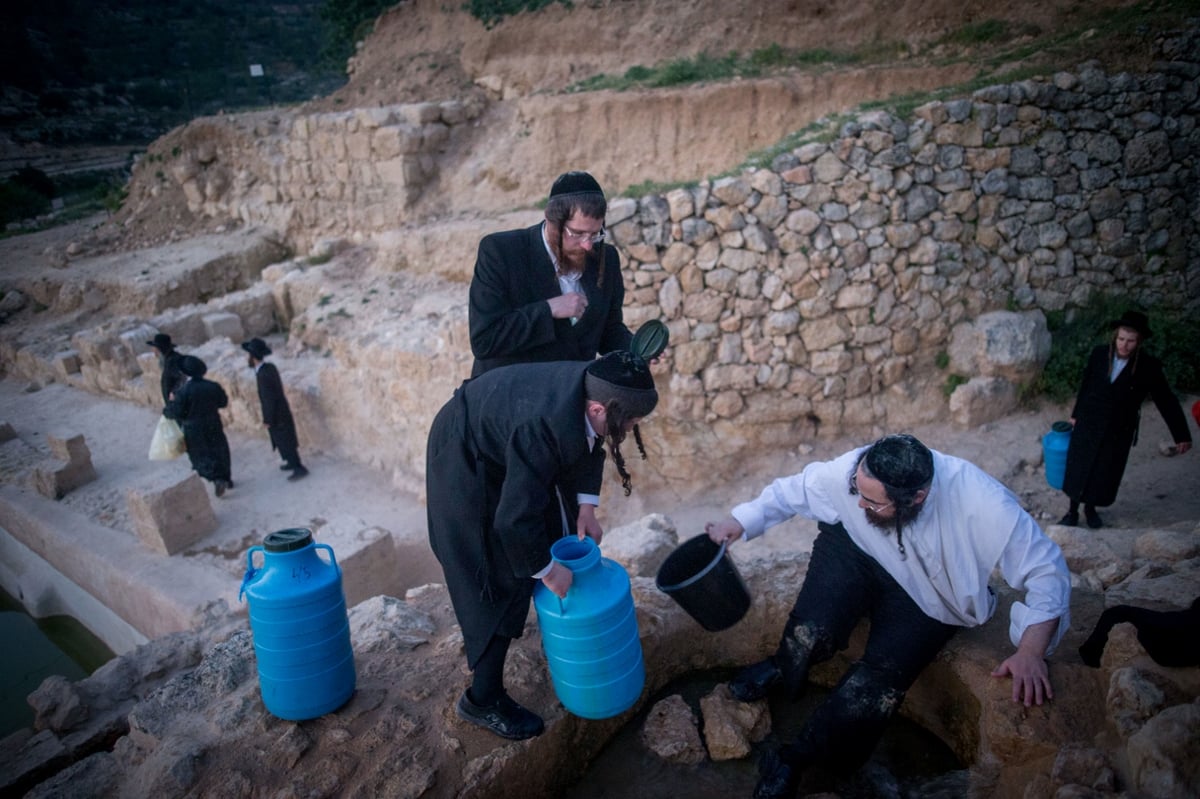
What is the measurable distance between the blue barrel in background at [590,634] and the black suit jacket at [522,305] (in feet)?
2.91

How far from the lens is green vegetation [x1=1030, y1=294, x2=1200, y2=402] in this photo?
6.73m

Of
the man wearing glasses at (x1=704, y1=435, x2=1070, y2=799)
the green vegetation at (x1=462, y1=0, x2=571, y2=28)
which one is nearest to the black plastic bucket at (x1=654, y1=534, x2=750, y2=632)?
the man wearing glasses at (x1=704, y1=435, x2=1070, y2=799)

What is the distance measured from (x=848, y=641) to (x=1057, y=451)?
3527 millimetres

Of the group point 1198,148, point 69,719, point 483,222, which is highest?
point 1198,148

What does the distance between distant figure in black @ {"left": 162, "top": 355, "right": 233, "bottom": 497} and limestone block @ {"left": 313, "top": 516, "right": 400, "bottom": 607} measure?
93.6 inches

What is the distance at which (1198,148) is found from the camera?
6.99 metres

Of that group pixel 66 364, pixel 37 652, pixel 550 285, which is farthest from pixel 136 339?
pixel 550 285

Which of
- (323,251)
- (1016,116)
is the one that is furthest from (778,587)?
(323,251)

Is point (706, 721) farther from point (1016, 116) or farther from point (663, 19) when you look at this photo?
point (663, 19)

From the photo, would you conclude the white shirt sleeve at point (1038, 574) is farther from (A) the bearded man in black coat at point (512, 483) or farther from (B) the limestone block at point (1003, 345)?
(B) the limestone block at point (1003, 345)

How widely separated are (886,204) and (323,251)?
10048mm

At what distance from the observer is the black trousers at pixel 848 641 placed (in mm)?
2719

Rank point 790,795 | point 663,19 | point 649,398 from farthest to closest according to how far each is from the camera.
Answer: point 663,19 < point 790,795 < point 649,398

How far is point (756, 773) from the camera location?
2967mm
